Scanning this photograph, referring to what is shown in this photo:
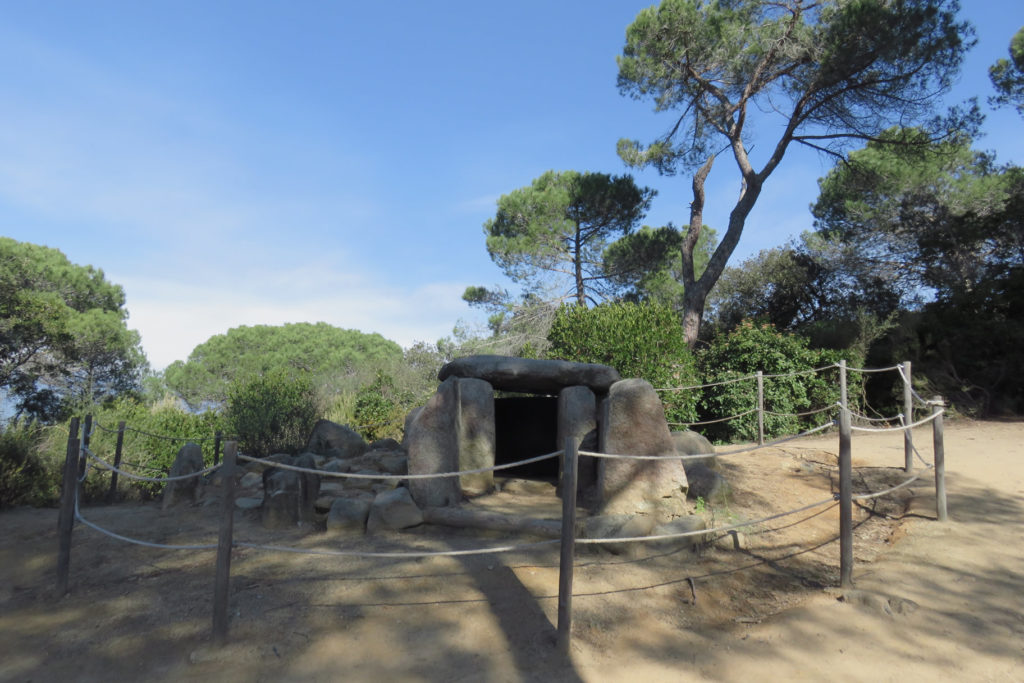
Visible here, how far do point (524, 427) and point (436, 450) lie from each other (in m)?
3.62

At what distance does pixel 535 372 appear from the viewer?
6.67 metres

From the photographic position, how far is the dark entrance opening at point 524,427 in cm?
941

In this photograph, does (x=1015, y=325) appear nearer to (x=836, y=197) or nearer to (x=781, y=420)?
(x=781, y=420)

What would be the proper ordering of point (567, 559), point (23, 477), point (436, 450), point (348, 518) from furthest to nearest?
1. point (23, 477)
2. point (436, 450)
3. point (348, 518)
4. point (567, 559)

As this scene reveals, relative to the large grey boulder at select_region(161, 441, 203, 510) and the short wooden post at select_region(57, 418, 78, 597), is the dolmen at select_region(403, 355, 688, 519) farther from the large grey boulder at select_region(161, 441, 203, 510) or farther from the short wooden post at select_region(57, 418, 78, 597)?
the short wooden post at select_region(57, 418, 78, 597)

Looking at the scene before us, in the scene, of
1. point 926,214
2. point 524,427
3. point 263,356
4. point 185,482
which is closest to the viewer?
point 185,482

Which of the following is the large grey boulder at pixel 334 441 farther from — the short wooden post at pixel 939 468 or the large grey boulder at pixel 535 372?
the short wooden post at pixel 939 468

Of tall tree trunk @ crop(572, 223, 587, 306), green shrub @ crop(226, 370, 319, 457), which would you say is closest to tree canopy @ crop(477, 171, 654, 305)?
tall tree trunk @ crop(572, 223, 587, 306)

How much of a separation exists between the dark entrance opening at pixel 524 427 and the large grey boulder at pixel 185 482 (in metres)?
4.08

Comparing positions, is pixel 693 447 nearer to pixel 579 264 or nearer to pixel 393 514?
pixel 393 514

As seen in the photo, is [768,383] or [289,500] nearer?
[289,500]

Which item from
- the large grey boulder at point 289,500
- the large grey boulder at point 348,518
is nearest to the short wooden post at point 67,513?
the large grey boulder at point 289,500

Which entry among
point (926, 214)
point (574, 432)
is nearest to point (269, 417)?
point (574, 432)

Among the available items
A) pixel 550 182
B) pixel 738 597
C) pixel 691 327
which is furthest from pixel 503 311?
pixel 738 597
